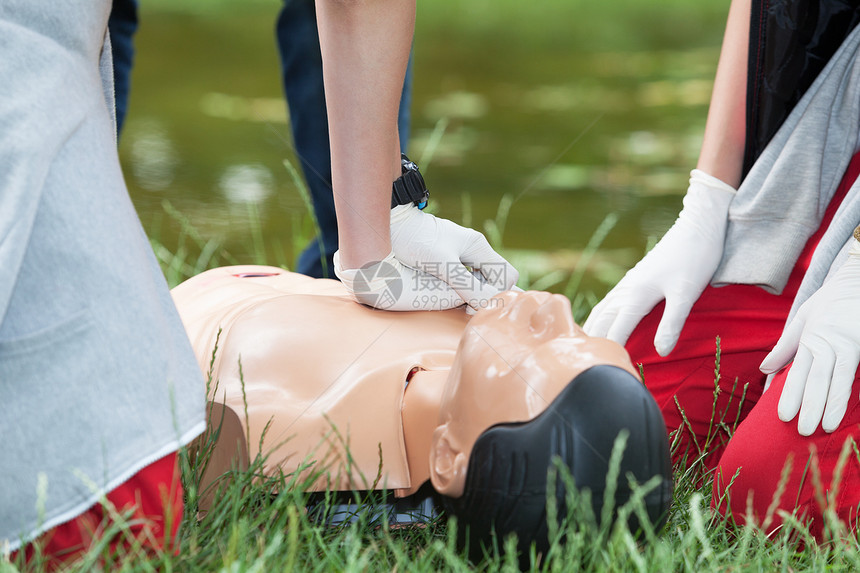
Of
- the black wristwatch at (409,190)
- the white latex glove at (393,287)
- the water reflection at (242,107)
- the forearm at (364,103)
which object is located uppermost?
the forearm at (364,103)

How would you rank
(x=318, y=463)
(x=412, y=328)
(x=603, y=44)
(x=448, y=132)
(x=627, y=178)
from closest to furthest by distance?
(x=318, y=463), (x=412, y=328), (x=627, y=178), (x=448, y=132), (x=603, y=44)

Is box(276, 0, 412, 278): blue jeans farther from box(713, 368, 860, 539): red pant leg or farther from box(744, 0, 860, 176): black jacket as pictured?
box(713, 368, 860, 539): red pant leg

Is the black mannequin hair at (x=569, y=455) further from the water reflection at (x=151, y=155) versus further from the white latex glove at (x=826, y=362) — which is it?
the water reflection at (x=151, y=155)

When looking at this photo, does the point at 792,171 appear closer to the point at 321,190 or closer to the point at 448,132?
the point at 321,190

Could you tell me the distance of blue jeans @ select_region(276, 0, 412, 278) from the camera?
2131mm

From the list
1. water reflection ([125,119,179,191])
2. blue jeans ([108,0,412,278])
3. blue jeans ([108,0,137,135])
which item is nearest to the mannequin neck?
blue jeans ([108,0,412,278])

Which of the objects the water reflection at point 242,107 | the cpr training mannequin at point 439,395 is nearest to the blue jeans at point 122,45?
the cpr training mannequin at point 439,395

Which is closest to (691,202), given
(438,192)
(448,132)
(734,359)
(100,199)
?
(734,359)

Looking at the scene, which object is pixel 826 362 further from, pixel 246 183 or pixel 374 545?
pixel 246 183

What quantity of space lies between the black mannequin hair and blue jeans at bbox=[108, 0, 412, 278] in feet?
3.81

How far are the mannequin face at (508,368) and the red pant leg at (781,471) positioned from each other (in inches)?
14.7

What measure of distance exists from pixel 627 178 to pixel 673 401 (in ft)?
9.17

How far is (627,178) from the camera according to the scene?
4.34 meters

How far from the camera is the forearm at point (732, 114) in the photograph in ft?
5.67
